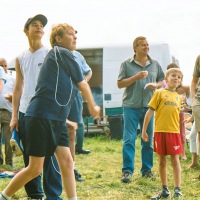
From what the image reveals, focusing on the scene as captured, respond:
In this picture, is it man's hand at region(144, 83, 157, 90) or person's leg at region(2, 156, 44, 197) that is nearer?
person's leg at region(2, 156, 44, 197)

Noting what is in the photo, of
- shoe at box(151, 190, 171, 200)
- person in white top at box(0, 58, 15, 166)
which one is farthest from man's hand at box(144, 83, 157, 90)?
person in white top at box(0, 58, 15, 166)

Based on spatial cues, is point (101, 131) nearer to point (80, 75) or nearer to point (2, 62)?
point (2, 62)

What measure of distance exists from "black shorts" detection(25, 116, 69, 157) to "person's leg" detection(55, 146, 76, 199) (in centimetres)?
14

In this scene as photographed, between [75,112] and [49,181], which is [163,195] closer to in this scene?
[49,181]

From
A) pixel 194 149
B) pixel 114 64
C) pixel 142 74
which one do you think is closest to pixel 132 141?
pixel 142 74

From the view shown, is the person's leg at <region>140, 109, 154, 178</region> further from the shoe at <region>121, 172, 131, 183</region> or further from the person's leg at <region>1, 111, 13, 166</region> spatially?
the person's leg at <region>1, 111, 13, 166</region>

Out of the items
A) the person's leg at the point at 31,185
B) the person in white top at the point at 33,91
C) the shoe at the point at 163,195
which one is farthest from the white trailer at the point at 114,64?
the person's leg at the point at 31,185

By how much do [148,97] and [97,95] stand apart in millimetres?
8428

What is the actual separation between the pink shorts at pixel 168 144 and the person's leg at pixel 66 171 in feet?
3.97

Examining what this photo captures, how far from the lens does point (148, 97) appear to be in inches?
227

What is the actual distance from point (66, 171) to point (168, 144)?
4.29ft

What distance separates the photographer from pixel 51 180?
4.04 metres

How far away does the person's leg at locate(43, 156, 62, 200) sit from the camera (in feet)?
13.2

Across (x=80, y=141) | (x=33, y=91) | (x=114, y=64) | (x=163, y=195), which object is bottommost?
(x=80, y=141)
